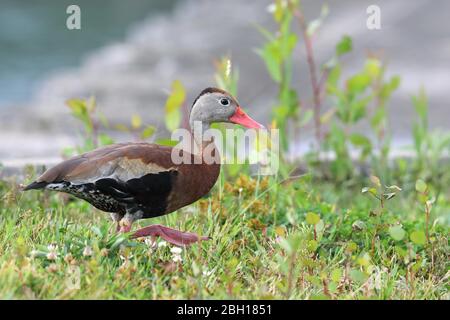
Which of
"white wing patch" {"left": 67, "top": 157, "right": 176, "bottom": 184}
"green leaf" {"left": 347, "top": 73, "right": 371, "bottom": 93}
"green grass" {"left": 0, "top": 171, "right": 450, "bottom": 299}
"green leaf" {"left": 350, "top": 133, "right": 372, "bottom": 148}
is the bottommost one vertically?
Answer: "green grass" {"left": 0, "top": 171, "right": 450, "bottom": 299}

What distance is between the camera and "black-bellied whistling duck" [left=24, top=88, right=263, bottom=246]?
3723 millimetres

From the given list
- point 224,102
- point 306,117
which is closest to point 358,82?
point 306,117

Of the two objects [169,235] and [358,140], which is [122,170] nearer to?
[169,235]

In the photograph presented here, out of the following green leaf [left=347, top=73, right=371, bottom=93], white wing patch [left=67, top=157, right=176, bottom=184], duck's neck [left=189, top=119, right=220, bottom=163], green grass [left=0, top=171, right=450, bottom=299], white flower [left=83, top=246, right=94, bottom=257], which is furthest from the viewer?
green leaf [left=347, top=73, right=371, bottom=93]

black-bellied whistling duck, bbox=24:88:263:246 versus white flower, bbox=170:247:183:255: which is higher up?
black-bellied whistling duck, bbox=24:88:263:246

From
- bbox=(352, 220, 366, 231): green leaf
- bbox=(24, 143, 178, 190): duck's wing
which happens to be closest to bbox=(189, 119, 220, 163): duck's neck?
bbox=(24, 143, 178, 190): duck's wing

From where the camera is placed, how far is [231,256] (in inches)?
161

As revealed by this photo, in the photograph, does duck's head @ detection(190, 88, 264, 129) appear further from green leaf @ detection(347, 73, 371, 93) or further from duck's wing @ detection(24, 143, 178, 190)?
green leaf @ detection(347, 73, 371, 93)

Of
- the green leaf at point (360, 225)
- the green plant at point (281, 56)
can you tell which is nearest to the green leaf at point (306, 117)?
the green plant at point (281, 56)

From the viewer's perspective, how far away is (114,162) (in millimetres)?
3760

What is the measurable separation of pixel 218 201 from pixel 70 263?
166 centimetres

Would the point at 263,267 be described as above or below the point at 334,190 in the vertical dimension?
below
